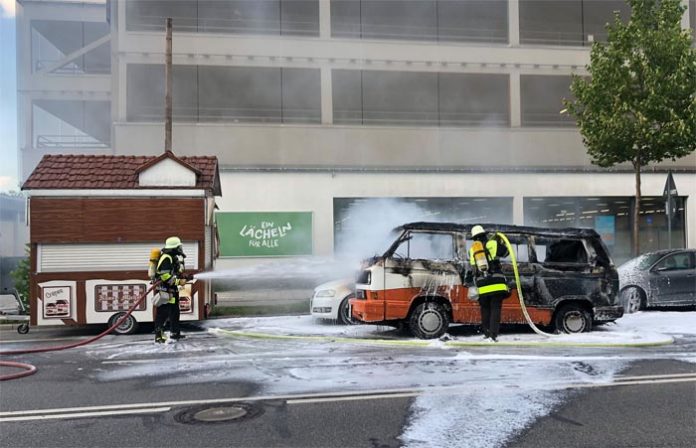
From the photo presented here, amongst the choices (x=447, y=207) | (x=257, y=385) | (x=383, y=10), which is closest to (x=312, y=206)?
(x=447, y=207)

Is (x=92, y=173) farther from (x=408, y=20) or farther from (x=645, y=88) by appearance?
(x=408, y=20)

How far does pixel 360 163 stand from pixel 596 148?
5968 mm

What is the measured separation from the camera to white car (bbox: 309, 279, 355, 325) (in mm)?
7586

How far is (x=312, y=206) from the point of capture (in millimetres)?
14375

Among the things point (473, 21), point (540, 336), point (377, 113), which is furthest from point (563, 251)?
point (473, 21)

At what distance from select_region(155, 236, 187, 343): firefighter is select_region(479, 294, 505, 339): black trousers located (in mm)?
3562

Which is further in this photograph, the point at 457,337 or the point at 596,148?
the point at 596,148

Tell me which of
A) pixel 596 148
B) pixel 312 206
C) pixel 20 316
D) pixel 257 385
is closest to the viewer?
pixel 257 385

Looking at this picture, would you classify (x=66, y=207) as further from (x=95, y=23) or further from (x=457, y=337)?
(x=95, y=23)

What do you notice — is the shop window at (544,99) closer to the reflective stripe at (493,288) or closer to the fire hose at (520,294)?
the fire hose at (520,294)

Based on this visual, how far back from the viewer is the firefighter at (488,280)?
6.02m

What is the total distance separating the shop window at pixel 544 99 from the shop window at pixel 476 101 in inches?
24.4

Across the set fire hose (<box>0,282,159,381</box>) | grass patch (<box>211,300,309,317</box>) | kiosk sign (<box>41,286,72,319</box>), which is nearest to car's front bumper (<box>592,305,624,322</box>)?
grass patch (<box>211,300,309,317</box>)

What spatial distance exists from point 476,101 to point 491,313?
1090 cm
